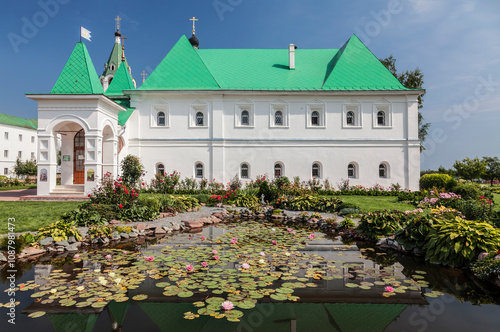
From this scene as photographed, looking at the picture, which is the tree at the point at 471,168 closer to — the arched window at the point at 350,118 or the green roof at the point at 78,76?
the arched window at the point at 350,118

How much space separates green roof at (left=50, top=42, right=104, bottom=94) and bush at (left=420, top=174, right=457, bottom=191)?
1975 cm

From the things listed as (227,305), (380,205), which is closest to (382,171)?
(380,205)

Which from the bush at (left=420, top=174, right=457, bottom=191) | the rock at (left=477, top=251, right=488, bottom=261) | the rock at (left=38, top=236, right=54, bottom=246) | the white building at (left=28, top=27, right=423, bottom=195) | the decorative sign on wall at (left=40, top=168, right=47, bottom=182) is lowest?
the rock at (left=38, top=236, right=54, bottom=246)

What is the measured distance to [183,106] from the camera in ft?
64.0

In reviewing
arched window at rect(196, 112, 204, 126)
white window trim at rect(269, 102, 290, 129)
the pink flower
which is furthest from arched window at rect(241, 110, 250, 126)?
the pink flower

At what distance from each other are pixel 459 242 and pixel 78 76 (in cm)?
1716

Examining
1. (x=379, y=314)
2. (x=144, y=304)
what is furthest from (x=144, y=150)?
(x=379, y=314)

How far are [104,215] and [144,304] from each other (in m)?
6.31

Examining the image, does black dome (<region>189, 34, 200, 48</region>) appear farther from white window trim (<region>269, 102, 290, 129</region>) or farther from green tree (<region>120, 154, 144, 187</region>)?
green tree (<region>120, 154, 144, 187</region>)

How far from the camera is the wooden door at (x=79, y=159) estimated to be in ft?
55.1

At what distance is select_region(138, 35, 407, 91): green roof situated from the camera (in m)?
19.6

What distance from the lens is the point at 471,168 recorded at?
29.5 metres

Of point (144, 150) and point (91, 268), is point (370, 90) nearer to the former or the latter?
point (144, 150)

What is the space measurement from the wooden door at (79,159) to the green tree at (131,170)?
2.22 metres
